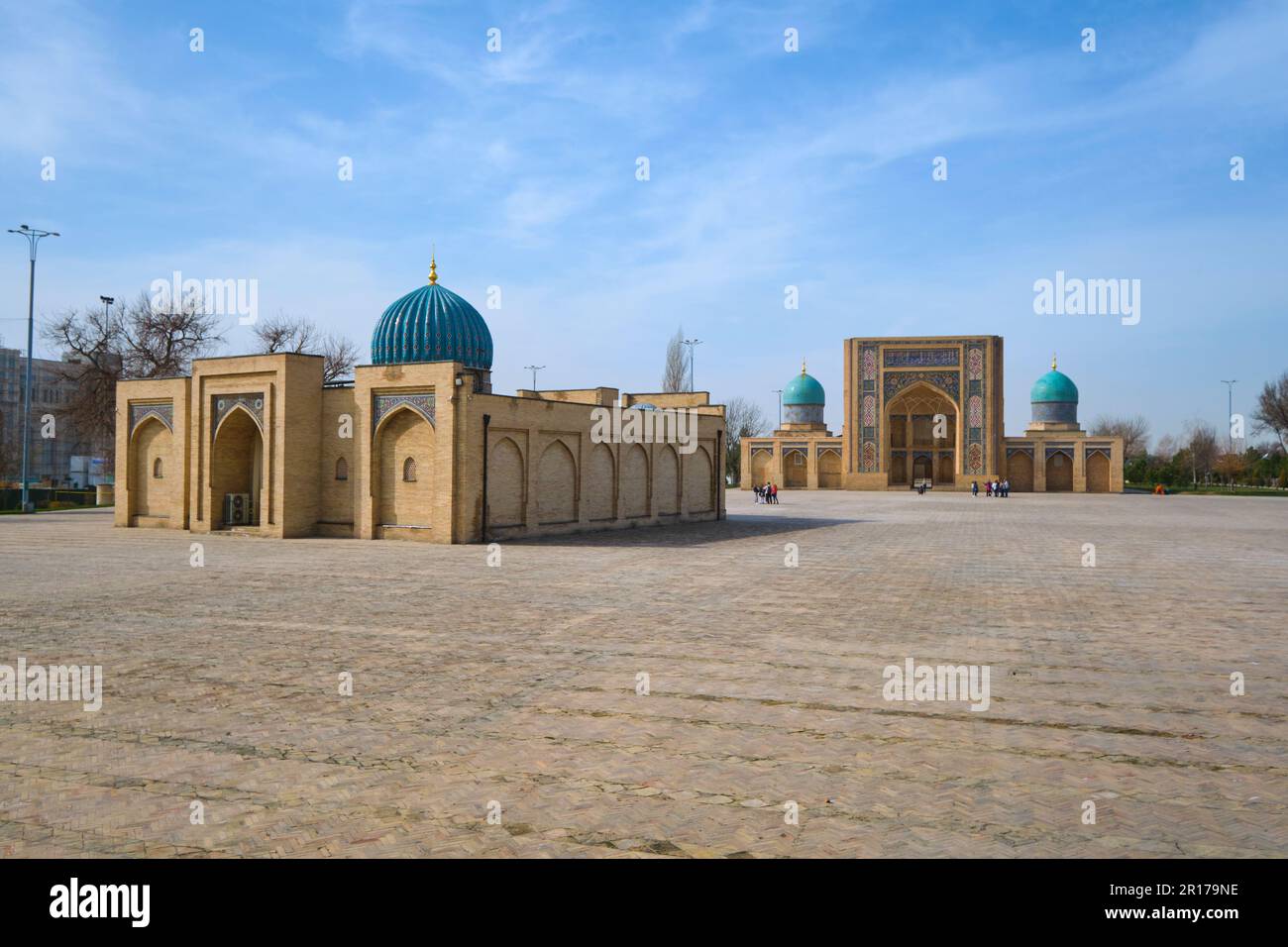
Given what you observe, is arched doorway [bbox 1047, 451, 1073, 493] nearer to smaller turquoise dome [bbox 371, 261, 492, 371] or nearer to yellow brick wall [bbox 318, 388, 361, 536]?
smaller turquoise dome [bbox 371, 261, 492, 371]

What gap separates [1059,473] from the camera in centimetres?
6125

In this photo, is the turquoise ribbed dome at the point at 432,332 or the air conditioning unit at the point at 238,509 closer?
the air conditioning unit at the point at 238,509

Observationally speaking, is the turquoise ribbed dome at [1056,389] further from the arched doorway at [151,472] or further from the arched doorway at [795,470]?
the arched doorway at [151,472]

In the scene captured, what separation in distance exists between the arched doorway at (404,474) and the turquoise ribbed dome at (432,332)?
199 inches

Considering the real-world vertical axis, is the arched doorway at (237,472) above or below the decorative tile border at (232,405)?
below

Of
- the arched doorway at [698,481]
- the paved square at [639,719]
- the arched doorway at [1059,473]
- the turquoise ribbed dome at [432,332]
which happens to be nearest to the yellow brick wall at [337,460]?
the turquoise ribbed dome at [432,332]

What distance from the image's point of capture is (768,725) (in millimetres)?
6328

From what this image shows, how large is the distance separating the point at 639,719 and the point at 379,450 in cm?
1763

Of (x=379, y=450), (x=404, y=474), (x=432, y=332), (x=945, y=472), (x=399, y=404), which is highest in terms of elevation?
(x=432, y=332)

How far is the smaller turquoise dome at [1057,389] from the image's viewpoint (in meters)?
63.9

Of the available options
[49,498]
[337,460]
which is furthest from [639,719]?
[49,498]

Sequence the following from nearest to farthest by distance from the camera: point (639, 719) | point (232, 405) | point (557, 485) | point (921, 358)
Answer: point (639, 719)
point (232, 405)
point (557, 485)
point (921, 358)

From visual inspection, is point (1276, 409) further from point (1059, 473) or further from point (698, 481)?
point (698, 481)
